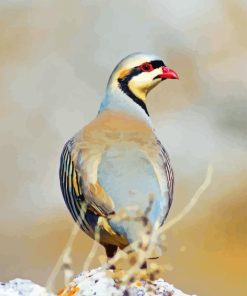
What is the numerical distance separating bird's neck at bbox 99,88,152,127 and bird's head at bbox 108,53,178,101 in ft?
0.07

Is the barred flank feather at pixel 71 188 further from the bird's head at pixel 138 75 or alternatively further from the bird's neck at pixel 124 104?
the bird's head at pixel 138 75

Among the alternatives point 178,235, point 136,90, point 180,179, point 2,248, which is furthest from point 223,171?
point 136,90

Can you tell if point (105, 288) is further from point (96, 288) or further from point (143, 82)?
point (143, 82)

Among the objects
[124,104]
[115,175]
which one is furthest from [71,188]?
[124,104]

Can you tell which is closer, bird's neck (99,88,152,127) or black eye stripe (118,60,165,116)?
bird's neck (99,88,152,127)

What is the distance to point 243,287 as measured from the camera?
1094 cm

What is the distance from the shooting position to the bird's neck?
6.74 meters

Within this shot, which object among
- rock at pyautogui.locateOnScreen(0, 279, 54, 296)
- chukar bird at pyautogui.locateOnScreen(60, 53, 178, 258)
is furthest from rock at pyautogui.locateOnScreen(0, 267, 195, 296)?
chukar bird at pyautogui.locateOnScreen(60, 53, 178, 258)

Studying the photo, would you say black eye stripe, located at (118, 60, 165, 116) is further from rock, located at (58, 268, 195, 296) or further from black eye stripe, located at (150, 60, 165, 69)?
rock, located at (58, 268, 195, 296)

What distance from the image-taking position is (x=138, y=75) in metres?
6.88

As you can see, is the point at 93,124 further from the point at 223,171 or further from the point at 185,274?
the point at 223,171

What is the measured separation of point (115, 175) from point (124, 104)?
816 mm

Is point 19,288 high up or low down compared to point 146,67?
down

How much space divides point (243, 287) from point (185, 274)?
1.53ft
